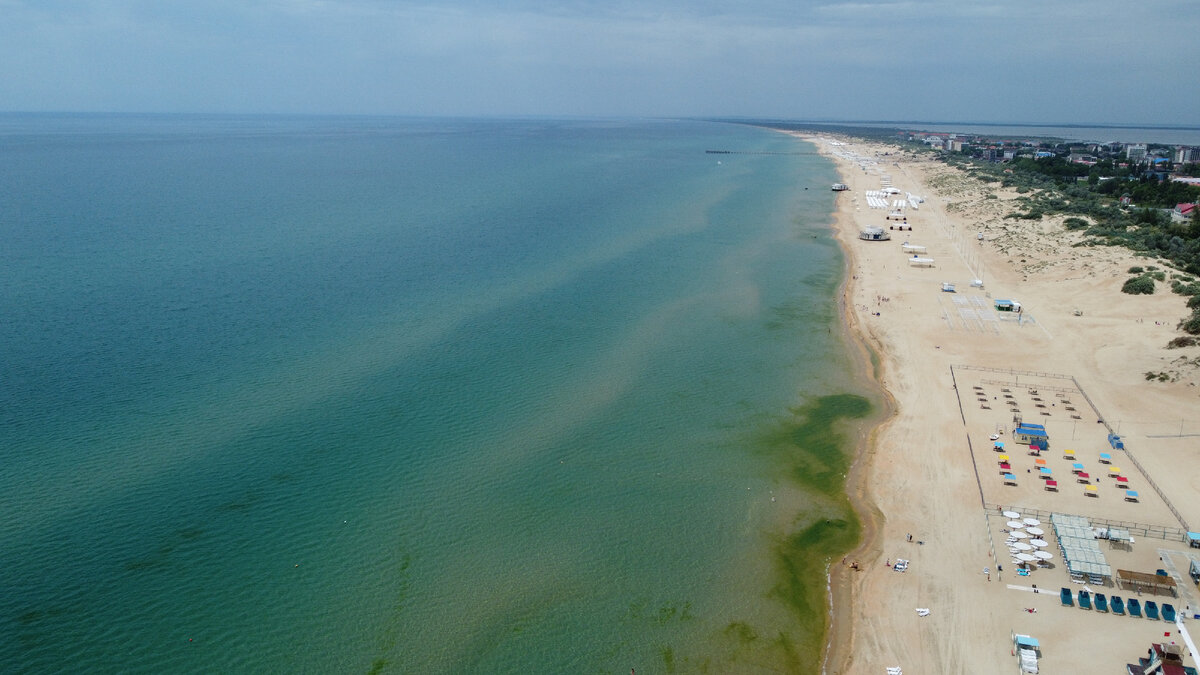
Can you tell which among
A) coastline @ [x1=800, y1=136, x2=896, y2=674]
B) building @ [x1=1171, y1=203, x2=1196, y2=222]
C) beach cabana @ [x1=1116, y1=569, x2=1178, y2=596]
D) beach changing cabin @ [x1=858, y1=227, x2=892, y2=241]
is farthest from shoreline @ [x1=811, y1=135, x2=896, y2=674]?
building @ [x1=1171, y1=203, x2=1196, y2=222]

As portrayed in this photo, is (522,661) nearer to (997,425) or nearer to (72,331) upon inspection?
(997,425)

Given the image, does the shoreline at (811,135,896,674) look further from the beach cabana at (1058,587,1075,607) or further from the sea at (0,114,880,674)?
the beach cabana at (1058,587,1075,607)

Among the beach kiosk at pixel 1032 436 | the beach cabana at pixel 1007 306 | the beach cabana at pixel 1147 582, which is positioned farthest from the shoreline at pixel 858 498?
the beach cabana at pixel 1007 306

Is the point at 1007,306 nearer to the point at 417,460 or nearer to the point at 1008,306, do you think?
the point at 1008,306

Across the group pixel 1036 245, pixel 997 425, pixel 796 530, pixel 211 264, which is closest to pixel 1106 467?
pixel 997 425

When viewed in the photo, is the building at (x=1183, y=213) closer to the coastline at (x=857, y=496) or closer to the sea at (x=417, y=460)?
the sea at (x=417, y=460)
